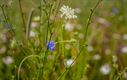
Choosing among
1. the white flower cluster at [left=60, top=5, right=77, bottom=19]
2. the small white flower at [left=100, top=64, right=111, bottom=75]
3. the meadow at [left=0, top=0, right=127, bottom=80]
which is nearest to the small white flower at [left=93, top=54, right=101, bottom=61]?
the meadow at [left=0, top=0, right=127, bottom=80]

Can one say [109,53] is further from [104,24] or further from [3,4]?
[3,4]

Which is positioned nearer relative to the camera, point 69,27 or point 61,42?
point 61,42

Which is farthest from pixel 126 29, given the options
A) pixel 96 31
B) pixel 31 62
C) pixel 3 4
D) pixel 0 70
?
pixel 3 4

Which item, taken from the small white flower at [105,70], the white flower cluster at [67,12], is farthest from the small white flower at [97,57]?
the white flower cluster at [67,12]

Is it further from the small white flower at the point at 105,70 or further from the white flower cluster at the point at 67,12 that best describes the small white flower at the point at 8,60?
the white flower cluster at the point at 67,12

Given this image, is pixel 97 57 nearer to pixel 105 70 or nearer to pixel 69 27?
pixel 105 70

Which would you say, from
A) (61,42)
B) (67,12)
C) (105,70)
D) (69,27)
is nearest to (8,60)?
(105,70)

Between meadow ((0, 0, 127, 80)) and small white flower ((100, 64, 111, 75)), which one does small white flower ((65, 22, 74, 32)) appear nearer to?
meadow ((0, 0, 127, 80))

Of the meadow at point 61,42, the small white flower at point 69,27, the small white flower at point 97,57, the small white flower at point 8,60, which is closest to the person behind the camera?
the meadow at point 61,42

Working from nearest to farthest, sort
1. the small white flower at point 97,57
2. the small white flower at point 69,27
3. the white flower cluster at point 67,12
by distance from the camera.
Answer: the white flower cluster at point 67,12 < the small white flower at point 97,57 < the small white flower at point 69,27
